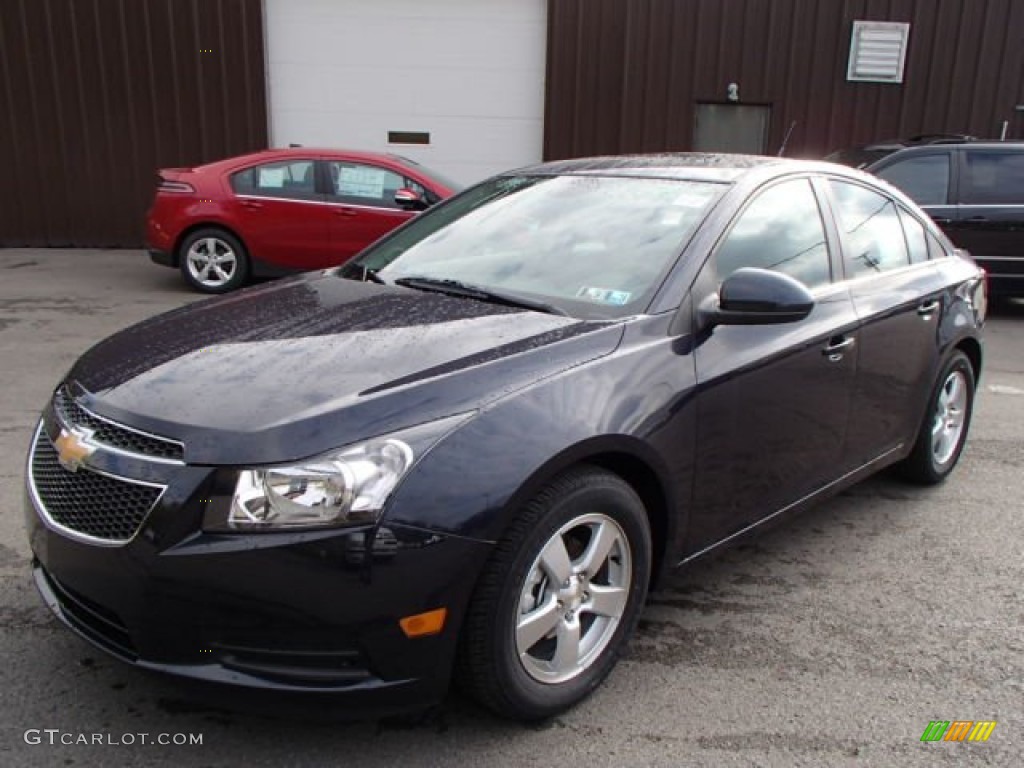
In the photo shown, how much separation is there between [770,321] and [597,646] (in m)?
1.16

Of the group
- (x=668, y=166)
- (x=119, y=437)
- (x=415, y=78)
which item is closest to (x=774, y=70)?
(x=415, y=78)

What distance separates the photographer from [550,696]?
2363 mm

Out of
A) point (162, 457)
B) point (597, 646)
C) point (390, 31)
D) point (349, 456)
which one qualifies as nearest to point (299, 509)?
point (349, 456)

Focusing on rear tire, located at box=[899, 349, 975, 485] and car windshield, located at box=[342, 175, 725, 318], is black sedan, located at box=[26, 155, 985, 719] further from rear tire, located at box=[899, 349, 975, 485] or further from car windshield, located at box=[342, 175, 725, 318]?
rear tire, located at box=[899, 349, 975, 485]

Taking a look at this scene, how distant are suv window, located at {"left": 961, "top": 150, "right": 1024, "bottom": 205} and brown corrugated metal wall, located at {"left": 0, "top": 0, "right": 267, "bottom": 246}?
963 centimetres

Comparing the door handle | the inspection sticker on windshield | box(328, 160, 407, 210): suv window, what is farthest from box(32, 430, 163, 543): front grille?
box(328, 160, 407, 210): suv window

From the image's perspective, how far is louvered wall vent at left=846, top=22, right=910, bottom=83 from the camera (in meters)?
12.8

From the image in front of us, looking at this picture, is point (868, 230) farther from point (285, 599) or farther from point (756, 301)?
point (285, 599)

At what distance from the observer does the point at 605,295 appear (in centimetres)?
279

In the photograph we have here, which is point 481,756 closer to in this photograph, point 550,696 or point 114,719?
point 550,696

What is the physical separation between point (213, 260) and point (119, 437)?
7460 millimetres

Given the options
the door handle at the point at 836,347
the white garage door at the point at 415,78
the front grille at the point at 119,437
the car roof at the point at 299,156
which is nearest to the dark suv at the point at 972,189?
the car roof at the point at 299,156

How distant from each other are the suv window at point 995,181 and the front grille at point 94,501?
29.7 feet

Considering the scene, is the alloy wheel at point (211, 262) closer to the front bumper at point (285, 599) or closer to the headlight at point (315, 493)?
the front bumper at point (285, 599)
